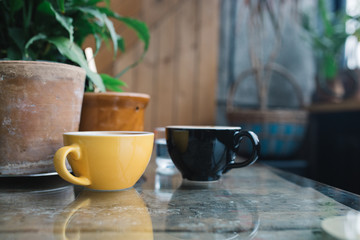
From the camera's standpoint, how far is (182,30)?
74.0 inches

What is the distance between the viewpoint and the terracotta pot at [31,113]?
355mm

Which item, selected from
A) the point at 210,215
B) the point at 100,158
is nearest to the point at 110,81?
the point at 100,158

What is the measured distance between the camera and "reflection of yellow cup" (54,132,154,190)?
13.0 inches

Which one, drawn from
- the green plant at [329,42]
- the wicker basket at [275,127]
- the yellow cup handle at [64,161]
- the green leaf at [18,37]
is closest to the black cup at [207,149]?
the yellow cup handle at [64,161]

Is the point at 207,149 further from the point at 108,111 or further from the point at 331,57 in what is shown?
the point at 331,57

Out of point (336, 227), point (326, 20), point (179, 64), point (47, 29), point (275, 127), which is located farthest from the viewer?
point (179, 64)

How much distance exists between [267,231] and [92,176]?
20cm

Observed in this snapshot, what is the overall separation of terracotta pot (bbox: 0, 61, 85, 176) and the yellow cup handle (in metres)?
0.06

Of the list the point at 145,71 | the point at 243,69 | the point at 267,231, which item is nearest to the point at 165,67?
the point at 145,71

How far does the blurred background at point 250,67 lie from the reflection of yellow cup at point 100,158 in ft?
4.28

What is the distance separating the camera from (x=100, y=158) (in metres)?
0.33

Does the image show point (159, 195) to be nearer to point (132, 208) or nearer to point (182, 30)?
point (132, 208)

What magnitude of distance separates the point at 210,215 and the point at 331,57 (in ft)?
5.69

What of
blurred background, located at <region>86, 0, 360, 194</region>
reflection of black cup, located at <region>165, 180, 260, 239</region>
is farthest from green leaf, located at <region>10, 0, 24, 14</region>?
blurred background, located at <region>86, 0, 360, 194</region>
